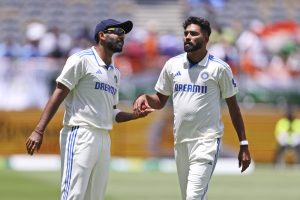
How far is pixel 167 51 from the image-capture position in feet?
67.5

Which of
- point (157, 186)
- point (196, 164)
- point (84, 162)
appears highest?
point (84, 162)

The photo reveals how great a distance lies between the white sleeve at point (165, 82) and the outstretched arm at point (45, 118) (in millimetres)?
1017

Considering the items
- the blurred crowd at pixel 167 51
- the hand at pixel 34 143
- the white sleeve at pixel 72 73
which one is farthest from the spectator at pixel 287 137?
the hand at pixel 34 143

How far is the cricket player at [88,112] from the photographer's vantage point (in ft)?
25.3

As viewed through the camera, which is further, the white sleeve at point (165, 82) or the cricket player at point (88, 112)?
the white sleeve at point (165, 82)

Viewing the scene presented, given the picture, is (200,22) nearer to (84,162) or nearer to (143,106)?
(143,106)

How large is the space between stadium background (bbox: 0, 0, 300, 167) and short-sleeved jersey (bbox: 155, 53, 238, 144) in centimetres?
1023

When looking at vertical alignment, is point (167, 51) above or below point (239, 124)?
below

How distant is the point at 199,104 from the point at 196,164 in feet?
1.62

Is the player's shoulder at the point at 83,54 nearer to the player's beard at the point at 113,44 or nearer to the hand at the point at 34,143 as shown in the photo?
the player's beard at the point at 113,44

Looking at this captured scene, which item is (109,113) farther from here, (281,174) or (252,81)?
(252,81)

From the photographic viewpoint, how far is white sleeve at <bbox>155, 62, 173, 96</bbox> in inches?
332

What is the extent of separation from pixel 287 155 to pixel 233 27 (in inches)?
176

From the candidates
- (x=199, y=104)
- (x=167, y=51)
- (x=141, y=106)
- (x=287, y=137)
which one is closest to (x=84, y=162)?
(x=141, y=106)
